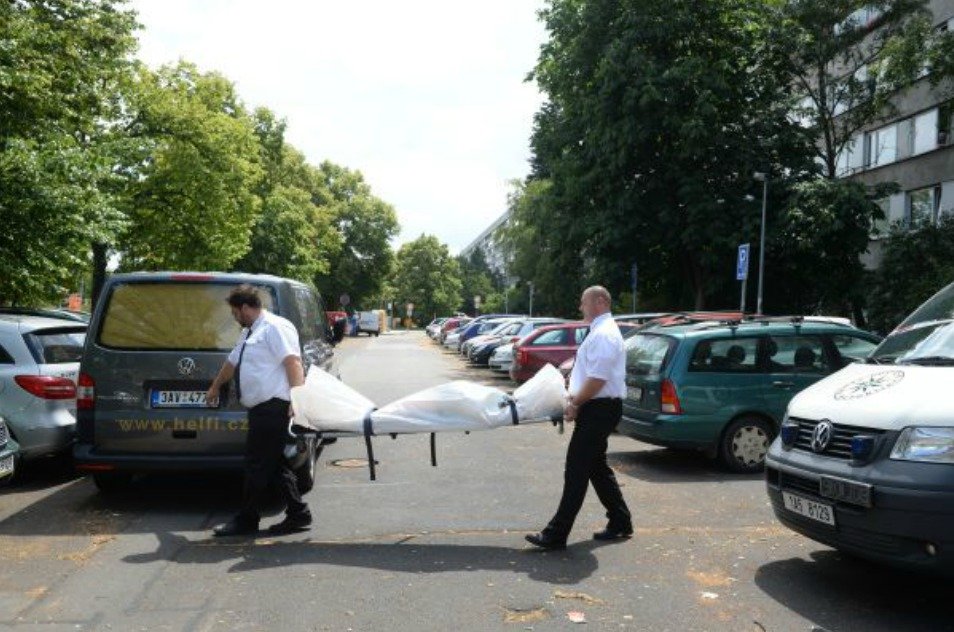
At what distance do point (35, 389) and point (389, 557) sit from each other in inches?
170

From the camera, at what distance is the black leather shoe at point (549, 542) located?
6.32 metres

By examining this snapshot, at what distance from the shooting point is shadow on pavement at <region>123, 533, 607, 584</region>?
5.84 meters

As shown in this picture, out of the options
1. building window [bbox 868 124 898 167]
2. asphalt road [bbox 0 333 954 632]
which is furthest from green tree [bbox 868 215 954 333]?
asphalt road [bbox 0 333 954 632]

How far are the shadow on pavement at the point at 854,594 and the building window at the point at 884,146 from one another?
31.3 metres

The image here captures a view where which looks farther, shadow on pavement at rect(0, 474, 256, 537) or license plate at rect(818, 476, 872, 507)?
shadow on pavement at rect(0, 474, 256, 537)

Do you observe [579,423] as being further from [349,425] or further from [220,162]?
[220,162]

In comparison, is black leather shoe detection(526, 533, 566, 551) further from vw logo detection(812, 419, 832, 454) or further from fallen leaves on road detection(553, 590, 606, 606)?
vw logo detection(812, 419, 832, 454)

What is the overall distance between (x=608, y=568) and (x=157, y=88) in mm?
28975

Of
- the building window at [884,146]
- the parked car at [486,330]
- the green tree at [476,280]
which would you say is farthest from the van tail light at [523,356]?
the green tree at [476,280]

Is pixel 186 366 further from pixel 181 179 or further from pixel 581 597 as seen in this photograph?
pixel 181 179

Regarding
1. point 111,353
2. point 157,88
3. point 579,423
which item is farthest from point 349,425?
point 157,88

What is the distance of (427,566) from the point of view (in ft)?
19.4

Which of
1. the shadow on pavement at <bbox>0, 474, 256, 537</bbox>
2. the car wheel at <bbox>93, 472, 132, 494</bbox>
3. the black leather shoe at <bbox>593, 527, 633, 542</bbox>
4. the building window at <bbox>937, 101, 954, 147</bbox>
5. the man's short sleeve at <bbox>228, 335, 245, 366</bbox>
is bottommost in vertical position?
the shadow on pavement at <bbox>0, 474, 256, 537</bbox>

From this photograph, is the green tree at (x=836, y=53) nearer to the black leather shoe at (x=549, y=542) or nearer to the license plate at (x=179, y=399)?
the black leather shoe at (x=549, y=542)
